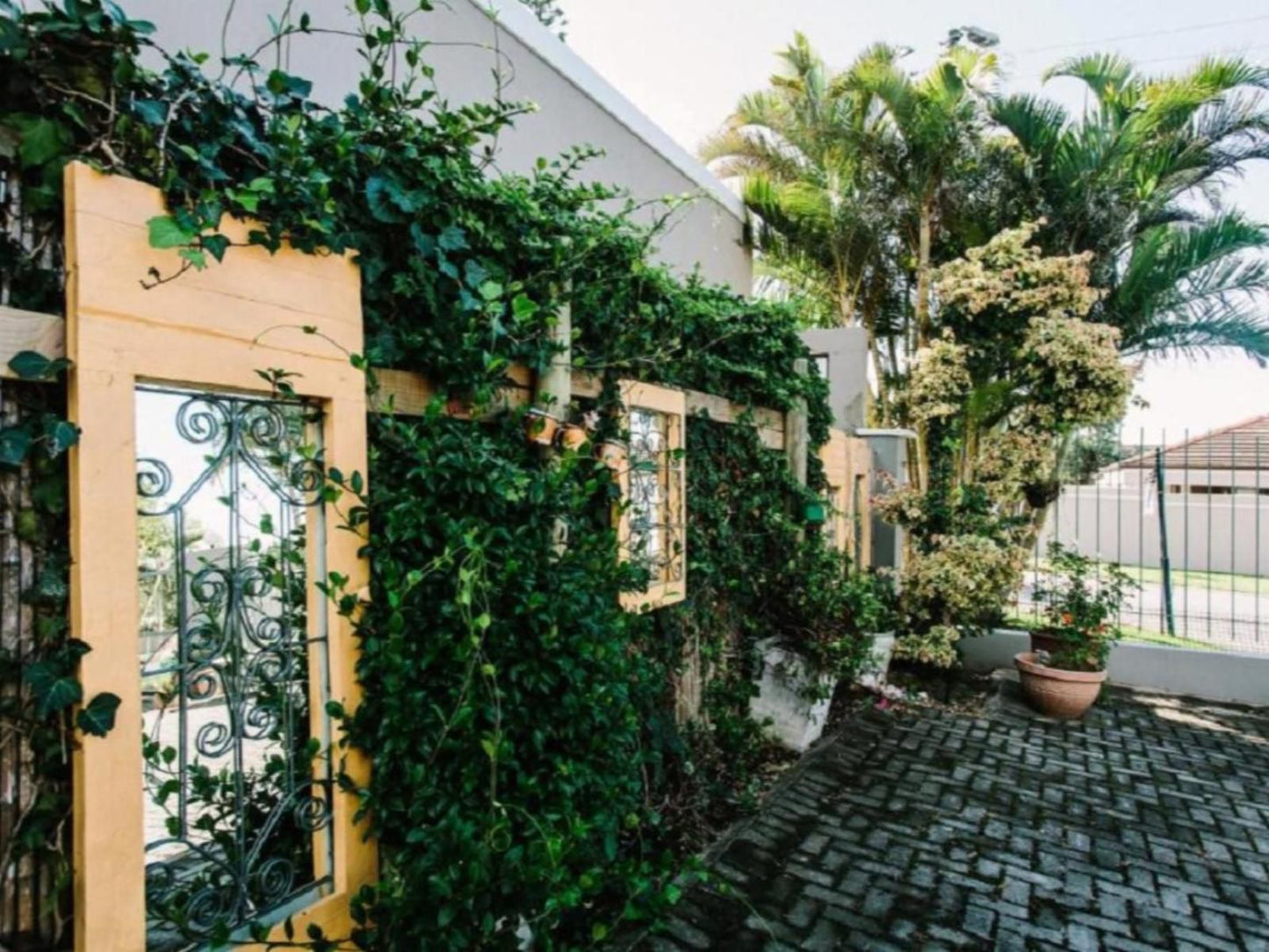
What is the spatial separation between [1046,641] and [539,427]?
560 cm

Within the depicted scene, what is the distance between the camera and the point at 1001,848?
11.5 ft

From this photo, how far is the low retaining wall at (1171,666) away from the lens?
6184 millimetres

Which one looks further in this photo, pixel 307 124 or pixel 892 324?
pixel 892 324

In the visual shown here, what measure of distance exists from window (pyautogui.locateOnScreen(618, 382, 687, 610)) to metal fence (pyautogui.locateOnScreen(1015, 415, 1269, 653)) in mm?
4301

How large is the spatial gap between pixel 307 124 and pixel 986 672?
7166 millimetres

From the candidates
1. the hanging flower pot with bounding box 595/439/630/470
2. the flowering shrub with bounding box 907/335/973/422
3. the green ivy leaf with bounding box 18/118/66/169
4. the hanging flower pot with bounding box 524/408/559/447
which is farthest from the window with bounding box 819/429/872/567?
the green ivy leaf with bounding box 18/118/66/169

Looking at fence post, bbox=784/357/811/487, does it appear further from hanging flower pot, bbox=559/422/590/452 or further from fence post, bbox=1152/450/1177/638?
fence post, bbox=1152/450/1177/638

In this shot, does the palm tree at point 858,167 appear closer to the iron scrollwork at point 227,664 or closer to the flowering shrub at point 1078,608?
the flowering shrub at point 1078,608

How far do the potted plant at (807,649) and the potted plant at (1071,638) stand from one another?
6.30 feet

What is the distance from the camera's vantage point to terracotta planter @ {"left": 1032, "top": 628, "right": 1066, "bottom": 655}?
6.09 metres

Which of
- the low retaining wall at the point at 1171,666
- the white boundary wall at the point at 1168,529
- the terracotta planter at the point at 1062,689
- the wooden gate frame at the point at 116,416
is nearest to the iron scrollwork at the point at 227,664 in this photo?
the wooden gate frame at the point at 116,416

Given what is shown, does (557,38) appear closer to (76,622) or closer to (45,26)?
(45,26)

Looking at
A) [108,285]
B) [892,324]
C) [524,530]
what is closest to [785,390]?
[524,530]

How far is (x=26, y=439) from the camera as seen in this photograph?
146 cm
